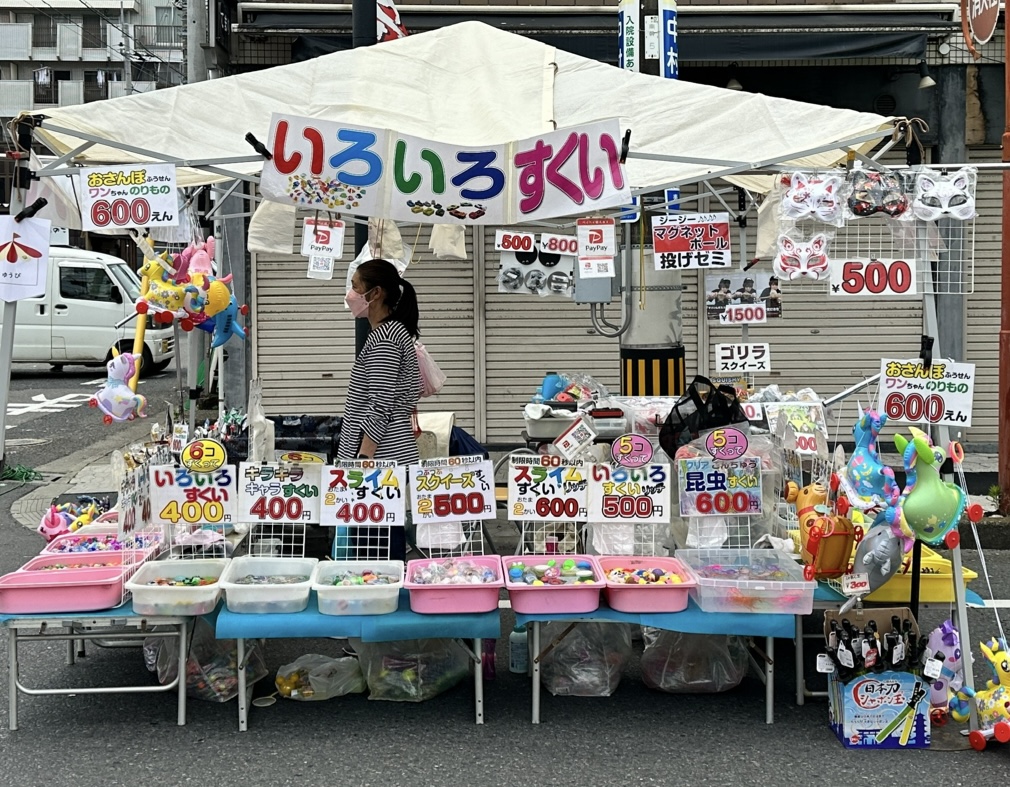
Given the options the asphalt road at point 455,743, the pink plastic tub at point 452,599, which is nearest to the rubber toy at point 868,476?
the asphalt road at point 455,743

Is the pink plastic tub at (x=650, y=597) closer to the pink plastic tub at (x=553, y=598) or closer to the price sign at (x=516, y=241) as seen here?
the pink plastic tub at (x=553, y=598)

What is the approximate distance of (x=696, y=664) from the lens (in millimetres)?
5285

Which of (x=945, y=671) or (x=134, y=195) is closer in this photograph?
(x=945, y=671)

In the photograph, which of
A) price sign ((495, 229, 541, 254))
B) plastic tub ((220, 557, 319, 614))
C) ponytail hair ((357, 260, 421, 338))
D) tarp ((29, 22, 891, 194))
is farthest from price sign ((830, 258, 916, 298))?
price sign ((495, 229, 541, 254))

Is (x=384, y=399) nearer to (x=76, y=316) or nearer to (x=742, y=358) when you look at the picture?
(x=742, y=358)

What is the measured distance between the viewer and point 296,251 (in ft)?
38.0

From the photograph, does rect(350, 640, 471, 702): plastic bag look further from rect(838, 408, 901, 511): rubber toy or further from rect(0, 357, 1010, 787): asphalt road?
rect(838, 408, 901, 511): rubber toy

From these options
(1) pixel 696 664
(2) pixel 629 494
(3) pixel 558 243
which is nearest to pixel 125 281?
(3) pixel 558 243

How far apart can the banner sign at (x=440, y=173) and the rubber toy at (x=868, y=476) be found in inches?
60.3

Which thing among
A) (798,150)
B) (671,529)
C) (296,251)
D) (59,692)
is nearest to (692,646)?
(671,529)

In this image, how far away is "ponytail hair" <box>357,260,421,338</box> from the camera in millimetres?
5816

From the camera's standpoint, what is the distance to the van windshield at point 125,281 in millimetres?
18891

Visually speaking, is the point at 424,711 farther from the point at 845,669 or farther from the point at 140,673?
the point at 845,669

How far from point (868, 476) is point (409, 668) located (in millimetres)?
2338
